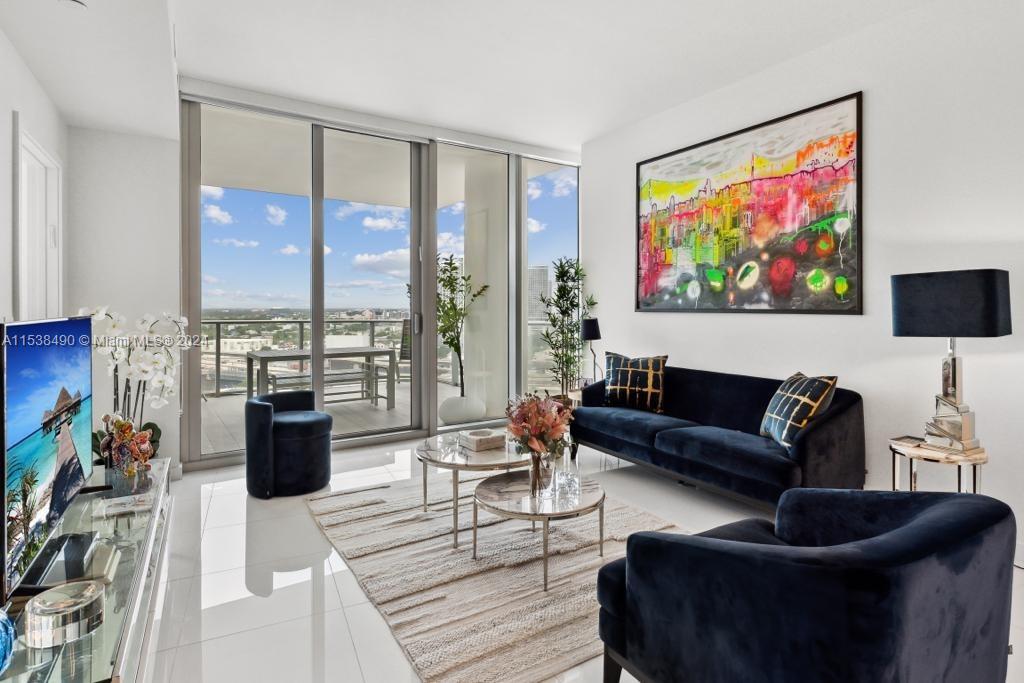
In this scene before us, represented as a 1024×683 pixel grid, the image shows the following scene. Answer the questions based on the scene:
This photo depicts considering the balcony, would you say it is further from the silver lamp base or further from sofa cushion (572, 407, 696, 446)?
the silver lamp base

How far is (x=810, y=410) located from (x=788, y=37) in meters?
2.36

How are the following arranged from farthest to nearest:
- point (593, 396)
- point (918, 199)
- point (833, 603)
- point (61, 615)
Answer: point (593, 396) → point (918, 199) → point (61, 615) → point (833, 603)

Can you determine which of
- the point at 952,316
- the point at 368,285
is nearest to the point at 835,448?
the point at 952,316

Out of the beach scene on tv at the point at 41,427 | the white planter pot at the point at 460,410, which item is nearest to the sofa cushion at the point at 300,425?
the beach scene on tv at the point at 41,427

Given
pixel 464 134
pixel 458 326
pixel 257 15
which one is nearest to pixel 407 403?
pixel 458 326

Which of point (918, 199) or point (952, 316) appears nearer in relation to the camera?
point (952, 316)

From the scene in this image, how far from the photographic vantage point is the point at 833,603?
1.19 meters

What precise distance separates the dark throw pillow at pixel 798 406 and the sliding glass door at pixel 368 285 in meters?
3.29

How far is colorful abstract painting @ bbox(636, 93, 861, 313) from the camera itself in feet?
11.8

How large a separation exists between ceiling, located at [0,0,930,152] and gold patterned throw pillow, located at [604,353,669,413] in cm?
219

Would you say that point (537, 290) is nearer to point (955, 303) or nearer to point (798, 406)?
point (798, 406)

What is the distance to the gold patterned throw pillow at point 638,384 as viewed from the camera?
4.51m

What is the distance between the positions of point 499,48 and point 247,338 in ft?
9.97

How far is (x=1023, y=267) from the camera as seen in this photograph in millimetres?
2830
